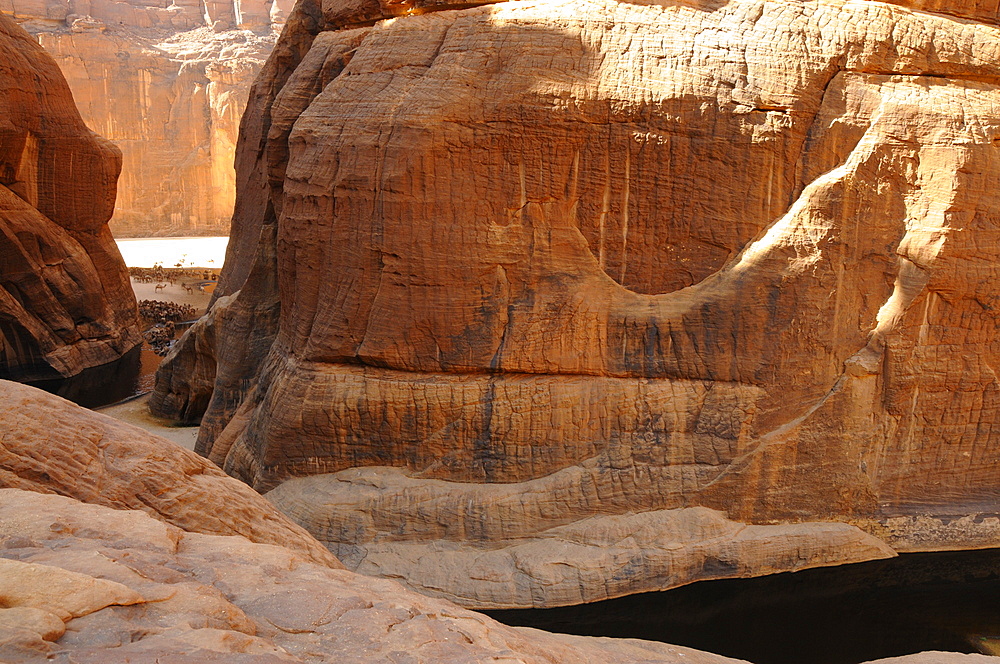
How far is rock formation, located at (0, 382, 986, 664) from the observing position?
2.10 meters

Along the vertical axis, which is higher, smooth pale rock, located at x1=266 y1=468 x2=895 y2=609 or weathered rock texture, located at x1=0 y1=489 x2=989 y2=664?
Result: weathered rock texture, located at x1=0 y1=489 x2=989 y2=664

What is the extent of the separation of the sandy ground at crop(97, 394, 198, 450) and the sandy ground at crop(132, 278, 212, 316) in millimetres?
5366

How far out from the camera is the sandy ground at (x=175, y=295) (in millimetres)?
16391

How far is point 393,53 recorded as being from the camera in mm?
6102

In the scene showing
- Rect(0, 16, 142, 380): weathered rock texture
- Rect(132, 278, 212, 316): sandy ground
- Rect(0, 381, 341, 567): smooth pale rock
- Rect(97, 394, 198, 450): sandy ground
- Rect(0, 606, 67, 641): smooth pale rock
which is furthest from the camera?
Rect(132, 278, 212, 316): sandy ground

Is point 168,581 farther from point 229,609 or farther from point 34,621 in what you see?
point 34,621

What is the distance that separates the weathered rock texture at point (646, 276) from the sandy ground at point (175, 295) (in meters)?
10.8

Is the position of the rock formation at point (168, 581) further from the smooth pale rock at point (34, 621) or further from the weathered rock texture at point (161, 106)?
Result: the weathered rock texture at point (161, 106)

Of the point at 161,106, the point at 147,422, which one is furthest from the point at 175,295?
the point at 161,106

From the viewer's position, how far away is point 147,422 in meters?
9.70

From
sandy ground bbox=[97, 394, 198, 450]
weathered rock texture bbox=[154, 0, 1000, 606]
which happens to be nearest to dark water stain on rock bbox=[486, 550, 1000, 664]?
weathered rock texture bbox=[154, 0, 1000, 606]

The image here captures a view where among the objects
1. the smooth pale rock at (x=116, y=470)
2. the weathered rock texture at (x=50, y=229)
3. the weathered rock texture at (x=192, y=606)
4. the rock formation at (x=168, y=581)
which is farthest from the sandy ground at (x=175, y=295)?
the weathered rock texture at (x=192, y=606)

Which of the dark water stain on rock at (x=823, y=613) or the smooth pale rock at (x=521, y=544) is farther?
the smooth pale rock at (x=521, y=544)

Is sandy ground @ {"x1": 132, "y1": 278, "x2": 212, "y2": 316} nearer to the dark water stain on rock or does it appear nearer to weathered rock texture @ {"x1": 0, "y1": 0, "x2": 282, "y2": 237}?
weathered rock texture @ {"x1": 0, "y1": 0, "x2": 282, "y2": 237}
